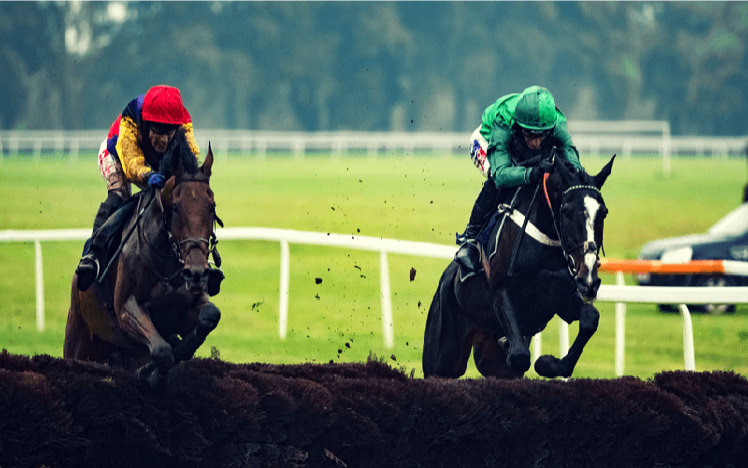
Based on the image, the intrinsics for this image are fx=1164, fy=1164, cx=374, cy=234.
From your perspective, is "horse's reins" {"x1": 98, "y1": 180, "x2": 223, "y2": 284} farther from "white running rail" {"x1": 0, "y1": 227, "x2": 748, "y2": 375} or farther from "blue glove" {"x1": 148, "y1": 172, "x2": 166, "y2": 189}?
"white running rail" {"x1": 0, "y1": 227, "x2": 748, "y2": 375}

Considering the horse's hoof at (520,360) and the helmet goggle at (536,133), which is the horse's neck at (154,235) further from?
the helmet goggle at (536,133)

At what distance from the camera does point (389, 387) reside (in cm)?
380

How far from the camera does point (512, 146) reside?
526cm

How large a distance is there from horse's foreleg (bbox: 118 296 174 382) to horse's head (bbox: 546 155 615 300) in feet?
5.31

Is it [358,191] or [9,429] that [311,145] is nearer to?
[358,191]

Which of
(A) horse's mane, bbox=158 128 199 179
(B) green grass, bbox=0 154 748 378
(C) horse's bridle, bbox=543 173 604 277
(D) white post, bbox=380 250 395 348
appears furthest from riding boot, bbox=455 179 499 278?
(D) white post, bbox=380 250 395 348

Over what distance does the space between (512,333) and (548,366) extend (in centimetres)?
22

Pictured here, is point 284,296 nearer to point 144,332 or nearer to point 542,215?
point 542,215

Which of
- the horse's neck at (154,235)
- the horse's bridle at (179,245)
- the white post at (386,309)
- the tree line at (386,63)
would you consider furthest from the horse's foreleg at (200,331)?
the tree line at (386,63)

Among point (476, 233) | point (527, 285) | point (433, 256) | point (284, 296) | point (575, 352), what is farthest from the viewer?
point (284, 296)

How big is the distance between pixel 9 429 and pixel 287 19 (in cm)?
4255

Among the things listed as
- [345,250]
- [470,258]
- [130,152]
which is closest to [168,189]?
[130,152]

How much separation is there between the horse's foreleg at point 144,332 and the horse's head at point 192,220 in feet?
0.83

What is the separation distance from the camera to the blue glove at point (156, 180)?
15.4 feet
